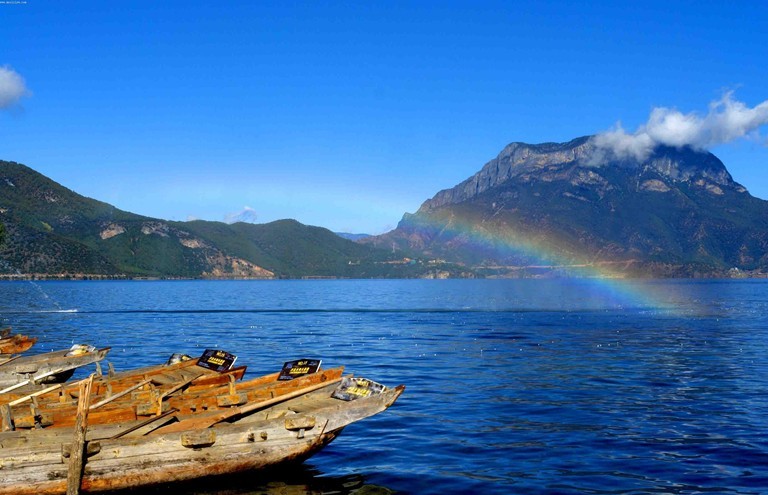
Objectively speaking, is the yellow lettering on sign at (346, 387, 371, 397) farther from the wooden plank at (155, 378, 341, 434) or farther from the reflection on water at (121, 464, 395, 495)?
the reflection on water at (121, 464, 395, 495)

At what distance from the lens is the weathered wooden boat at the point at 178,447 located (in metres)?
16.7

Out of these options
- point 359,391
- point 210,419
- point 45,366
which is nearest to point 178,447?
point 210,419

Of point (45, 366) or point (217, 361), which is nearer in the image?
point (217, 361)

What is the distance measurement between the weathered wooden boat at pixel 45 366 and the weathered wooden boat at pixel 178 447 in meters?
17.5

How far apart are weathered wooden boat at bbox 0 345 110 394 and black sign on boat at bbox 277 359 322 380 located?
15.4 meters

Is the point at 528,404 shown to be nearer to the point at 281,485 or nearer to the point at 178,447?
the point at 281,485

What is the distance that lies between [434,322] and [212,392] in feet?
229

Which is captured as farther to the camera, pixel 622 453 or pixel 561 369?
pixel 561 369

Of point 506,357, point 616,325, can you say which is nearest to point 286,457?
point 506,357

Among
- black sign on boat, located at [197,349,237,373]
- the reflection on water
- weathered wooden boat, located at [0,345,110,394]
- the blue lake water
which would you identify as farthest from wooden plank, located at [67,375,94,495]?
weathered wooden boat, located at [0,345,110,394]

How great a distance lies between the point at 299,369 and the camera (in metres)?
25.0

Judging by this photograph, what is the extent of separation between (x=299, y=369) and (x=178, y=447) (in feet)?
24.2

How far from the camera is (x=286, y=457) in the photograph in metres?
19.7

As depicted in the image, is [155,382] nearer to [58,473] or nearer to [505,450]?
[58,473]
